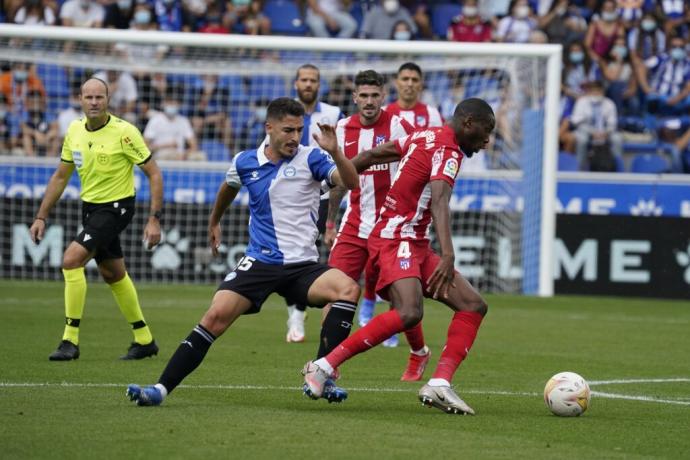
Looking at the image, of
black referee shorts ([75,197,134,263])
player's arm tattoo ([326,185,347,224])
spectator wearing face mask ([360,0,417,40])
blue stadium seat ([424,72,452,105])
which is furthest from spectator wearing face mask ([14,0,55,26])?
player's arm tattoo ([326,185,347,224])

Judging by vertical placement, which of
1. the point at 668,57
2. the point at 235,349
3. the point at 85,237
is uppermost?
the point at 668,57

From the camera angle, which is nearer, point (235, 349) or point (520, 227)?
point (235, 349)

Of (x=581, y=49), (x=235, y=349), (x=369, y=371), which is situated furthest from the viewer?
(x=581, y=49)

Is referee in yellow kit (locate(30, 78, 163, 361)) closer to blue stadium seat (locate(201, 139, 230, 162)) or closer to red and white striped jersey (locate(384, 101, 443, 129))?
red and white striped jersey (locate(384, 101, 443, 129))

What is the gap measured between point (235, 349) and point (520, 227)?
8510 mm

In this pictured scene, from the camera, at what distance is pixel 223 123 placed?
2089 cm

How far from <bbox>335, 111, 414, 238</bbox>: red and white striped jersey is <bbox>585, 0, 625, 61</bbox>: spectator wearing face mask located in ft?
44.8

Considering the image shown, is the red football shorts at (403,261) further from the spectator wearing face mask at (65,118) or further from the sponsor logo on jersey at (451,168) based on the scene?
the spectator wearing face mask at (65,118)

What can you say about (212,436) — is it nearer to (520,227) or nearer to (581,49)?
(520,227)

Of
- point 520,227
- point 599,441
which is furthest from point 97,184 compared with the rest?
point 520,227

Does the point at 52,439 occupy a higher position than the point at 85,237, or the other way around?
the point at 85,237

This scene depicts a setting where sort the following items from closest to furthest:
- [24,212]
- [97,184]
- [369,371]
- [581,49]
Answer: [369,371], [97,184], [24,212], [581,49]

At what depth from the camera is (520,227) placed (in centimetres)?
1956

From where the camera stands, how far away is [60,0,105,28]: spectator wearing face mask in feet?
75.5
